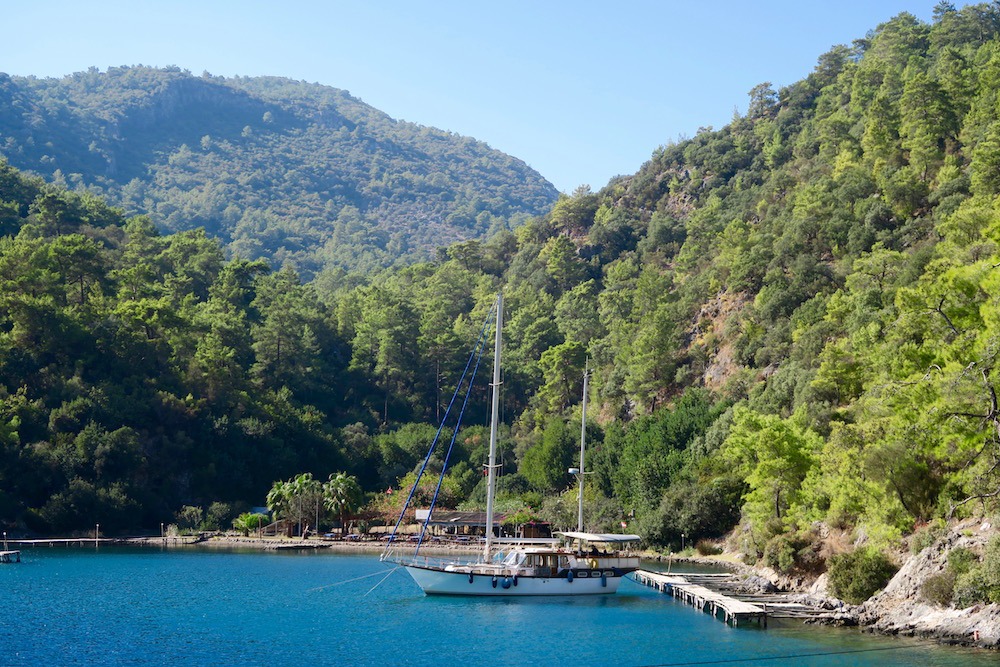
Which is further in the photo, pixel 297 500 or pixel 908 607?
pixel 297 500

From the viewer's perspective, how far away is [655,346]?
108 metres

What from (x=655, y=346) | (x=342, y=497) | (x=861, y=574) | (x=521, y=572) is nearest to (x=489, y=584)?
(x=521, y=572)

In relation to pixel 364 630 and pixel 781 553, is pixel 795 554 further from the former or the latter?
pixel 364 630

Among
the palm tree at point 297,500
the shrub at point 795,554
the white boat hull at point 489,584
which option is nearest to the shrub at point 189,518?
the palm tree at point 297,500

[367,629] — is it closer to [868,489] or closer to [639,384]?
[868,489]

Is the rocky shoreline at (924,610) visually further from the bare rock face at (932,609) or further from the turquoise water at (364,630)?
the turquoise water at (364,630)

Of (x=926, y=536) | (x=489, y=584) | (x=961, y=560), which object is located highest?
(x=926, y=536)

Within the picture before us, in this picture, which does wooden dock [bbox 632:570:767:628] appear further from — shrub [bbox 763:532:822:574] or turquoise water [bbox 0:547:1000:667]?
shrub [bbox 763:532:822:574]

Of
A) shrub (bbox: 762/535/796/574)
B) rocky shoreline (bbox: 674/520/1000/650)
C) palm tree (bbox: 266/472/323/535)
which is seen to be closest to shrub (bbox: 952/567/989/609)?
rocky shoreline (bbox: 674/520/1000/650)

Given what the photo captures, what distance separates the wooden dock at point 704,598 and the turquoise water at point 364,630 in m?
0.69

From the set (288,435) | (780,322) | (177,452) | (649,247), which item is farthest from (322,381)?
(780,322)

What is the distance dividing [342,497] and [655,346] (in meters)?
34.6

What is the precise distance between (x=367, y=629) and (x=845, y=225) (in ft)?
218

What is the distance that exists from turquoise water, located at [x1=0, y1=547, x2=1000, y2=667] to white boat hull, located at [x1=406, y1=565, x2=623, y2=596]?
0.61 m
